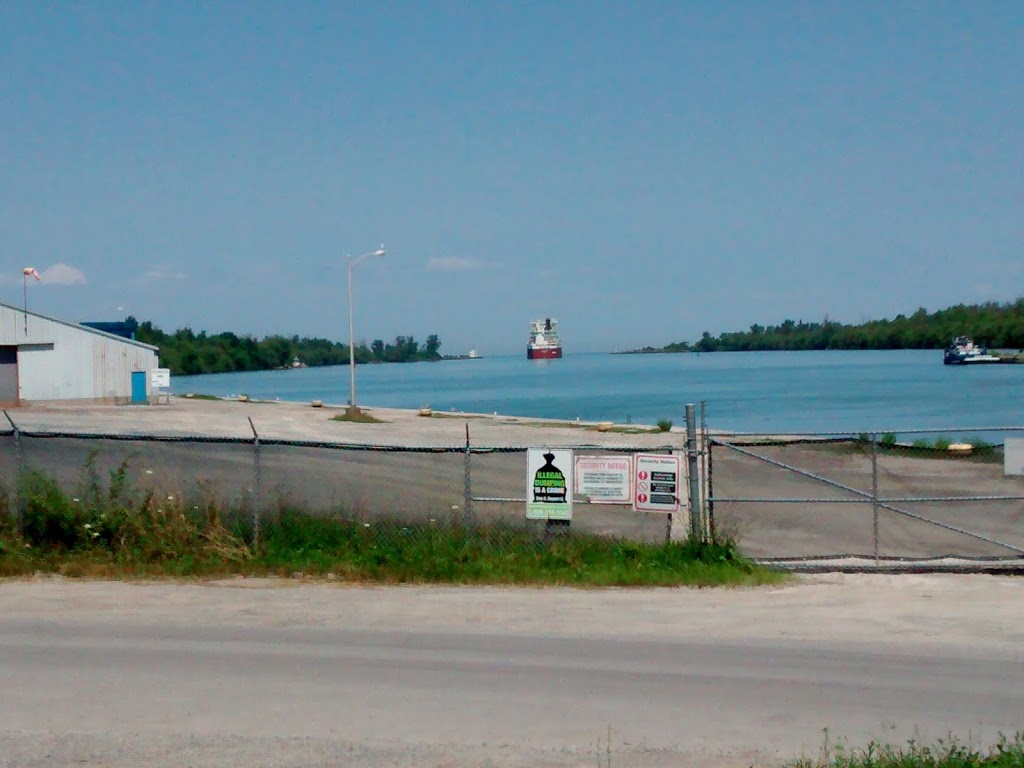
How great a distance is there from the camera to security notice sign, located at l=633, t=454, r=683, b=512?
13.7 meters

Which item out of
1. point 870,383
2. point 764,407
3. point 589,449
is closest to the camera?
point 589,449

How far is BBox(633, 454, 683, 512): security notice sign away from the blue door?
49203 mm

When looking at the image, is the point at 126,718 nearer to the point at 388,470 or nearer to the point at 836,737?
the point at 836,737

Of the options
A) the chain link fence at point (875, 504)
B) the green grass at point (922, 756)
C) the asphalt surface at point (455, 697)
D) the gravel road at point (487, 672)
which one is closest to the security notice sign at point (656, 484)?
the chain link fence at point (875, 504)

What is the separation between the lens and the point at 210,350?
17812cm

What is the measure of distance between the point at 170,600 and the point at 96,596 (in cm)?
85

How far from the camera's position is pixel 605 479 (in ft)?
45.4

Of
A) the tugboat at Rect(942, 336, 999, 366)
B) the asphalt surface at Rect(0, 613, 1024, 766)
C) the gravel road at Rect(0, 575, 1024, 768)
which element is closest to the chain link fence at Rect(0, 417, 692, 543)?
the gravel road at Rect(0, 575, 1024, 768)

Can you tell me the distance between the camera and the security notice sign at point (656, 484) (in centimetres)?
1369

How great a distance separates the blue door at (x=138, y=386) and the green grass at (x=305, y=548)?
150 ft

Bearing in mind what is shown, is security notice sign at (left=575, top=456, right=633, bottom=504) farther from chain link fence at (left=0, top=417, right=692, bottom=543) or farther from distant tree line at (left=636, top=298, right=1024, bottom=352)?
distant tree line at (left=636, top=298, right=1024, bottom=352)

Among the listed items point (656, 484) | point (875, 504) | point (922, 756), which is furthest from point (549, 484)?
point (922, 756)

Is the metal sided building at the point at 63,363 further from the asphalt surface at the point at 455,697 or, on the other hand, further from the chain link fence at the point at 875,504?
the asphalt surface at the point at 455,697

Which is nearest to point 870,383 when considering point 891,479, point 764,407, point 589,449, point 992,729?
point 764,407
